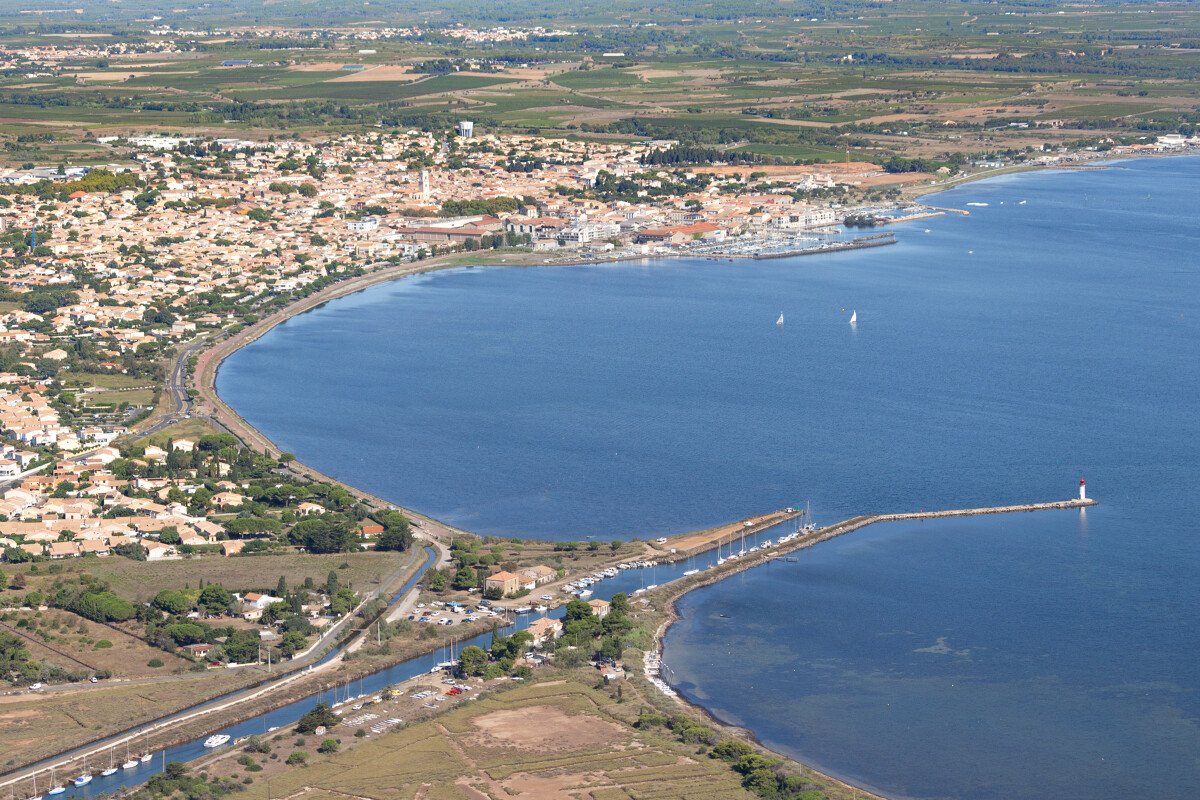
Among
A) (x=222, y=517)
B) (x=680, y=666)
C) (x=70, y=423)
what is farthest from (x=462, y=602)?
(x=70, y=423)

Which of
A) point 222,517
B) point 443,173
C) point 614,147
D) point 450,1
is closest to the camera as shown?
point 222,517

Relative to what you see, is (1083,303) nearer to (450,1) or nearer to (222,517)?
(222,517)

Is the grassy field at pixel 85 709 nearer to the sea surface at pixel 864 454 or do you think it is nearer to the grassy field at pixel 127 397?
the sea surface at pixel 864 454

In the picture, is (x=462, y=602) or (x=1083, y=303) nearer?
(x=462, y=602)

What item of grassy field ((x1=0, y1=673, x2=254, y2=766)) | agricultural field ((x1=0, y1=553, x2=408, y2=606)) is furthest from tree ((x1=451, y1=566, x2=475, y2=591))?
grassy field ((x1=0, y1=673, x2=254, y2=766))

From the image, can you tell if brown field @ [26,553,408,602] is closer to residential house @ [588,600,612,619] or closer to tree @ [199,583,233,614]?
tree @ [199,583,233,614]
